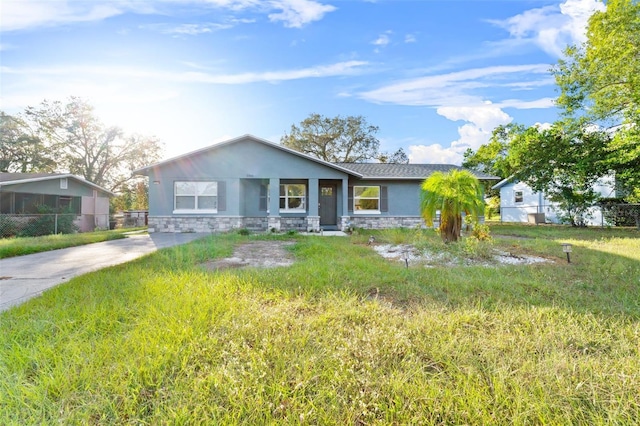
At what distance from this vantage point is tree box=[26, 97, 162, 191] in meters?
27.0

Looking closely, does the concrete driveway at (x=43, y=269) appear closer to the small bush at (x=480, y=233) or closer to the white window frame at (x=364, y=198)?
the small bush at (x=480, y=233)

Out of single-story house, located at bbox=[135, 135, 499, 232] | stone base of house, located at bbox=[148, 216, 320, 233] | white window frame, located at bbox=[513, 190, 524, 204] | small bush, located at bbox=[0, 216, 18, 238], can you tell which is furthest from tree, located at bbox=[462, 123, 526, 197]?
small bush, located at bbox=[0, 216, 18, 238]

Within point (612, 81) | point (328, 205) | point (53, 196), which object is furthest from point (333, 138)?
point (53, 196)

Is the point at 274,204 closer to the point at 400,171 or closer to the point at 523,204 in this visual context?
the point at 400,171

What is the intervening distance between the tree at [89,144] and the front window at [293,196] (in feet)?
77.5

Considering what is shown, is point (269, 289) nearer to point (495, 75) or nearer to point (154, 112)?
point (154, 112)

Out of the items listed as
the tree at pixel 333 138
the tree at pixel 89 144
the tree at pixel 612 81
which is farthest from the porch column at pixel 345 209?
the tree at pixel 89 144

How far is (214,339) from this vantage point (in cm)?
232

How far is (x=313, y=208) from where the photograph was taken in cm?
1381

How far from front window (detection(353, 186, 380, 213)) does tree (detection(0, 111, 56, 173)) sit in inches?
1198

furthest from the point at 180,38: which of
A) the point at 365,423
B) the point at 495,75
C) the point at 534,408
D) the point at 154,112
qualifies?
the point at 495,75

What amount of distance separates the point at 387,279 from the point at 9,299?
16.9ft

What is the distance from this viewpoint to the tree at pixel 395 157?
31406 mm

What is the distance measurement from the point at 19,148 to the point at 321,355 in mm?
36485
